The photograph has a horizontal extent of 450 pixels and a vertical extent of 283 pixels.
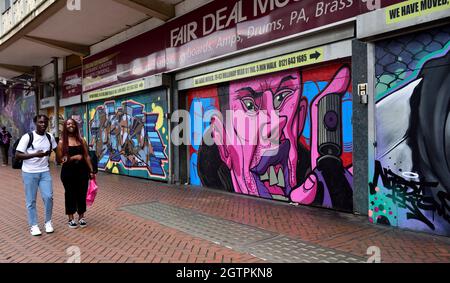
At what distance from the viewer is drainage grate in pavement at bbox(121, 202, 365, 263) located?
4.38 m

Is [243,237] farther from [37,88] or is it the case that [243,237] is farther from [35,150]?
[37,88]

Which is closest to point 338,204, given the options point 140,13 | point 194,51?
point 194,51

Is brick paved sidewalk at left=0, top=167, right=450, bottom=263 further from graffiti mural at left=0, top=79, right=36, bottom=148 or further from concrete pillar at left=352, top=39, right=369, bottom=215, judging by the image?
graffiti mural at left=0, top=79, right=36, bottom=148

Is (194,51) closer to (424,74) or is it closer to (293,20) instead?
(293,20)

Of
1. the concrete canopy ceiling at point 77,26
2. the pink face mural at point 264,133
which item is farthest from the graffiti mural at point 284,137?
the concrete canopy ceiling at point 77,26

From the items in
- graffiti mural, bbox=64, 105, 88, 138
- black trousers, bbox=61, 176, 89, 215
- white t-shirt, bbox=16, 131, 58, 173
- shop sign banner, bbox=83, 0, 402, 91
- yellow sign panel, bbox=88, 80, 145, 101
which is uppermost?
shop sign banner, bbox=83, 0, 402, 91

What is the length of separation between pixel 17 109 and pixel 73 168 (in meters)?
19.5

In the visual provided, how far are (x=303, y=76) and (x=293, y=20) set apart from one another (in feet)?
3.44

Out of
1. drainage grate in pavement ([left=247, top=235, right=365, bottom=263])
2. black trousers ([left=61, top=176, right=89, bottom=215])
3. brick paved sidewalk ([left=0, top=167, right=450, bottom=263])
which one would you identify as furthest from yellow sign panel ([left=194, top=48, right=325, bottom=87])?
black trousers ([left=61, top=176, right=89, bottom=215])

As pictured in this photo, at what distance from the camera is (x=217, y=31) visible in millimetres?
8711

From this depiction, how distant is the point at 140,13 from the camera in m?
10.9

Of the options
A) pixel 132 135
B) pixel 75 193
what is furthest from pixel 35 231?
pixel 132 135

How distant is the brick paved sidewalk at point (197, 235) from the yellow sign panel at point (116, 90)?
4.40m

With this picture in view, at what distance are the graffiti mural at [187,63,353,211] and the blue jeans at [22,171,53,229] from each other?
4235 mm
